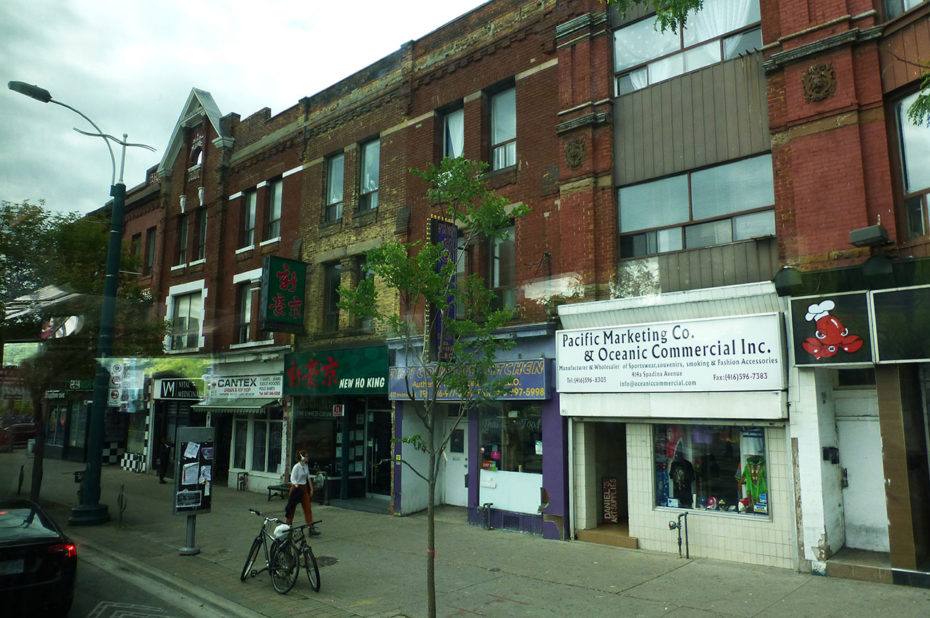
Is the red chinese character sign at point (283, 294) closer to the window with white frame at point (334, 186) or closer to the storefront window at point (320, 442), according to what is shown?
the window with white frame at point (334, 186)

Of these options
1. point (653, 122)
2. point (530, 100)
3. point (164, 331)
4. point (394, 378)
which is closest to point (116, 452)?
point (164, 331)

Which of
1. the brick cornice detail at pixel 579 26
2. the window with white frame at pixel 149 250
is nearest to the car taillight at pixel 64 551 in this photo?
the brick cornice detail at pixel 579 26

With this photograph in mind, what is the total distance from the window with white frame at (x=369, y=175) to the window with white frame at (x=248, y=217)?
5890 mm

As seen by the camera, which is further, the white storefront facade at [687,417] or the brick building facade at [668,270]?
the white storefront facade at [687,417]

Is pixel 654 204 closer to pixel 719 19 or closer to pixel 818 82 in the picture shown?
pixel 818 82

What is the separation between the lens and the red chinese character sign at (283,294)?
60.2 ft

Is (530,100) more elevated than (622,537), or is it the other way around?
(530,100)

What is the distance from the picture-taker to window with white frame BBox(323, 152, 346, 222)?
19484 mm

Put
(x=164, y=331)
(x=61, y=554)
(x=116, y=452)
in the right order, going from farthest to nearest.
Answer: (x=116, y=452) < (x=164, y=331) < (x=61, y=554)

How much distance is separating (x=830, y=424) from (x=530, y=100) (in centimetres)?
918

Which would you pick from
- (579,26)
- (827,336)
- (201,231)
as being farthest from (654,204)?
(201,231)

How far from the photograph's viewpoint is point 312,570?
365 inches

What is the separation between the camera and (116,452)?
95.4 feet

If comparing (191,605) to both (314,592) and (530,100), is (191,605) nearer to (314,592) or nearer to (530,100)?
(314,592)
